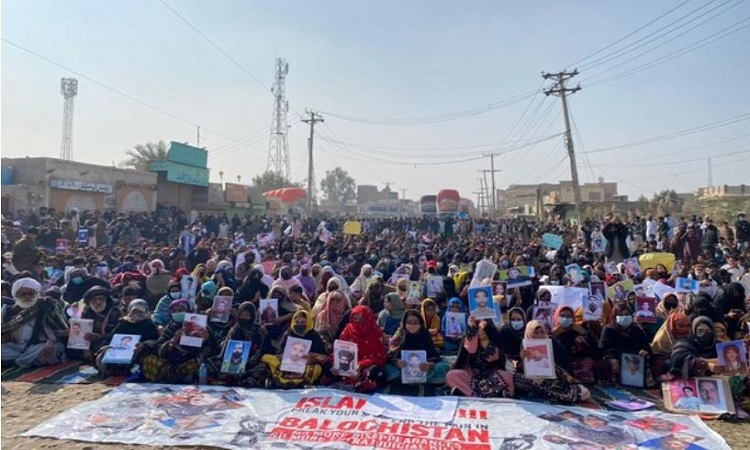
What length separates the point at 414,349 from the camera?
257 inches

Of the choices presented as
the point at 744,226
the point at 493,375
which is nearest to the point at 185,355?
the point at 493,375

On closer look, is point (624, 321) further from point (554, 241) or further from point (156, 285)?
point (554, 241)

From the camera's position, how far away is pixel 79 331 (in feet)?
23.7

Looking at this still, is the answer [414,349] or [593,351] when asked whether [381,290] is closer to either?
[414,349]

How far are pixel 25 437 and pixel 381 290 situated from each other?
495cm

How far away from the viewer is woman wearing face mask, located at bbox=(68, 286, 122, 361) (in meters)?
7.29

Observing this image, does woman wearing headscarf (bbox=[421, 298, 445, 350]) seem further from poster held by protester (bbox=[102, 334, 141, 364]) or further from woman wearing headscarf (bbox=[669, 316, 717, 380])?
poster held by protester (bbox=[102, 334, 141, 364])

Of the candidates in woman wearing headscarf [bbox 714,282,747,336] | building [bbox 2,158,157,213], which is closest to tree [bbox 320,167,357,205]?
building [bbox 2,158,157,213]

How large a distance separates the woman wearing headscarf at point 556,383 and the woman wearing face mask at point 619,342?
773 millimetres

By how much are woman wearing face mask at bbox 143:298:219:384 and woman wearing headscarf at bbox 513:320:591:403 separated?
12.6 feet

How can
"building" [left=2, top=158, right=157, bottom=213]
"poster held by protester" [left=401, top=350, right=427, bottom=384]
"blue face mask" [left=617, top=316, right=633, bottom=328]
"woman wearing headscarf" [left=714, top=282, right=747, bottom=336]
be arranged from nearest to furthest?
1. "poster held by protester" [left=401, top=350, right=427, bottom=384]
2. "blue face mask" [left=617, top=316, right=633, bottom=328]
3. "woman wearing headscarf" [left=714, top=282, right=747, bottom=336]
4. "building" [left=2, top=158, right=157, bottom=213]

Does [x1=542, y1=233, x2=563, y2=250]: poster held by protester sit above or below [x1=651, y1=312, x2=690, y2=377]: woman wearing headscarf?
above

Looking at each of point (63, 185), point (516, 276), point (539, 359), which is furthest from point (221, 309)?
point (63, 185)

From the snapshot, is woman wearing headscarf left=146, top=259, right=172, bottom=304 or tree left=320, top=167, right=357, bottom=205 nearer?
woman wearing headscarf left=146, top=259, right=172, bottom=304
